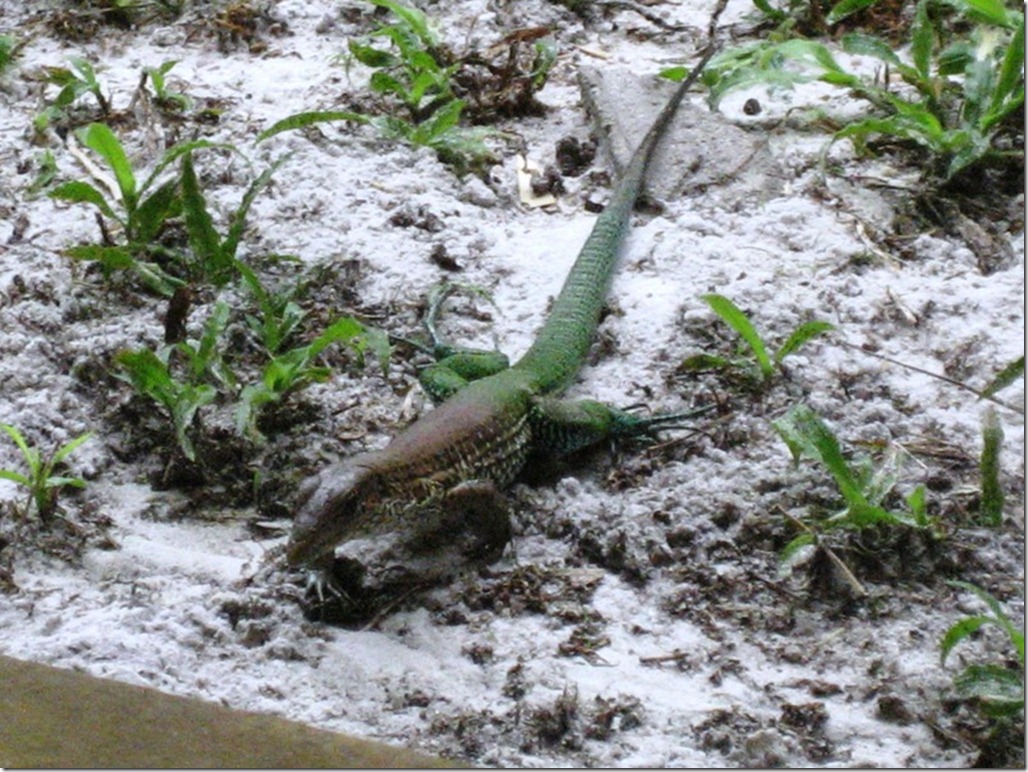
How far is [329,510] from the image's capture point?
11.1 feet

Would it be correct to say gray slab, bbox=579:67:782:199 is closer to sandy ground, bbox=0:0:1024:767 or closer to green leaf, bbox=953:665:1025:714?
sandy ground, bbox=0:0:1024:767

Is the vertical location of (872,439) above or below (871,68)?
below

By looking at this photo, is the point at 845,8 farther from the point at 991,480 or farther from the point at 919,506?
the point at 919,506

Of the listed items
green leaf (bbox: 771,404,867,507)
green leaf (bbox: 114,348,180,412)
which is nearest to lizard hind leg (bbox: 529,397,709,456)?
green leaf (bbox: 771,404,867,507)

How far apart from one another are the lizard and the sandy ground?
113mm

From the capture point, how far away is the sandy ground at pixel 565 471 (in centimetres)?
326

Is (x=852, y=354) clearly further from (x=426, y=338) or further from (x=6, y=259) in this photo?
(x=6, y=259)

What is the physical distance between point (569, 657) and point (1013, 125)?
112 inches

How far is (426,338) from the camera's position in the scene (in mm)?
4621

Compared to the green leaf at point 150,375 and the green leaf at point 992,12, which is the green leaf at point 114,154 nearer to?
the green leaf at point 150,375

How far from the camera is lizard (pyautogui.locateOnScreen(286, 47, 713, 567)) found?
3.46 m

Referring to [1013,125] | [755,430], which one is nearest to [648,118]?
[1013,125]

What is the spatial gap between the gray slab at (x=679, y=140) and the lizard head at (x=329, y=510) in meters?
2.16

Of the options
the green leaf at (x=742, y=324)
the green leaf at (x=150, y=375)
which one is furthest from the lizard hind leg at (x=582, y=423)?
the green leaf at (x=150, y=375)
